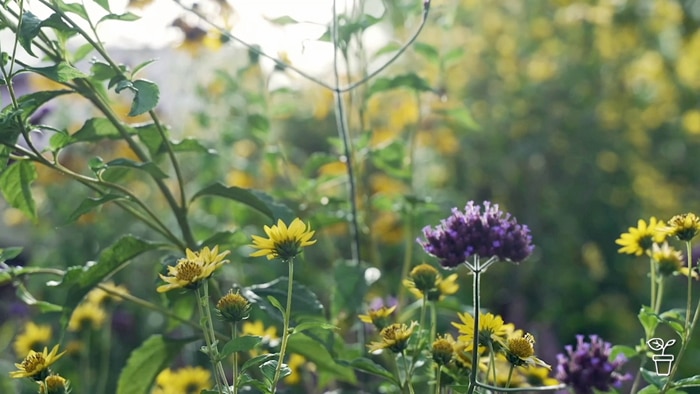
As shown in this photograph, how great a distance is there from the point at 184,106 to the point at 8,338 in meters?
1.14

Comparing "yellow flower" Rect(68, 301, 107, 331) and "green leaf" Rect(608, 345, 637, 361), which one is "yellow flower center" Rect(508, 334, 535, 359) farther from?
"yellow flower" Rect(68, 301, 107, 331)

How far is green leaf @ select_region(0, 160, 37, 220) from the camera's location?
116cm

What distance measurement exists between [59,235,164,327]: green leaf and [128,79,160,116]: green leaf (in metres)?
0.24

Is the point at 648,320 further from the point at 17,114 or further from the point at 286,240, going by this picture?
the point at 17,114

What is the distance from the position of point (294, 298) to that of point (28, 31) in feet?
1.45

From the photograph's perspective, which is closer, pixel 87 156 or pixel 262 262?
pixel 262 262

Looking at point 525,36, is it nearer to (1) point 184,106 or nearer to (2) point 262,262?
(1) point 184,106

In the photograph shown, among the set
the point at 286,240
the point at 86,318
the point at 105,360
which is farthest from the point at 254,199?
the point at 105,360

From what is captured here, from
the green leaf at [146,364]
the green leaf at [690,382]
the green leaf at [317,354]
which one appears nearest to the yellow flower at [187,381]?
the green leaf at [146,364]

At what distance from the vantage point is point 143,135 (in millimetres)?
1163

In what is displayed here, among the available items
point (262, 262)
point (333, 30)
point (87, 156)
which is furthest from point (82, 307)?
point (87, 156)

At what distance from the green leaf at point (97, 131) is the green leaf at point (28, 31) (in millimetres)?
176

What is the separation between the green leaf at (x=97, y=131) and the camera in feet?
3.74

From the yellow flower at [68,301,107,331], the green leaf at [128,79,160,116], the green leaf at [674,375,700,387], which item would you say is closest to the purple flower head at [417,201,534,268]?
the green leaf at [674,375,700,387]
